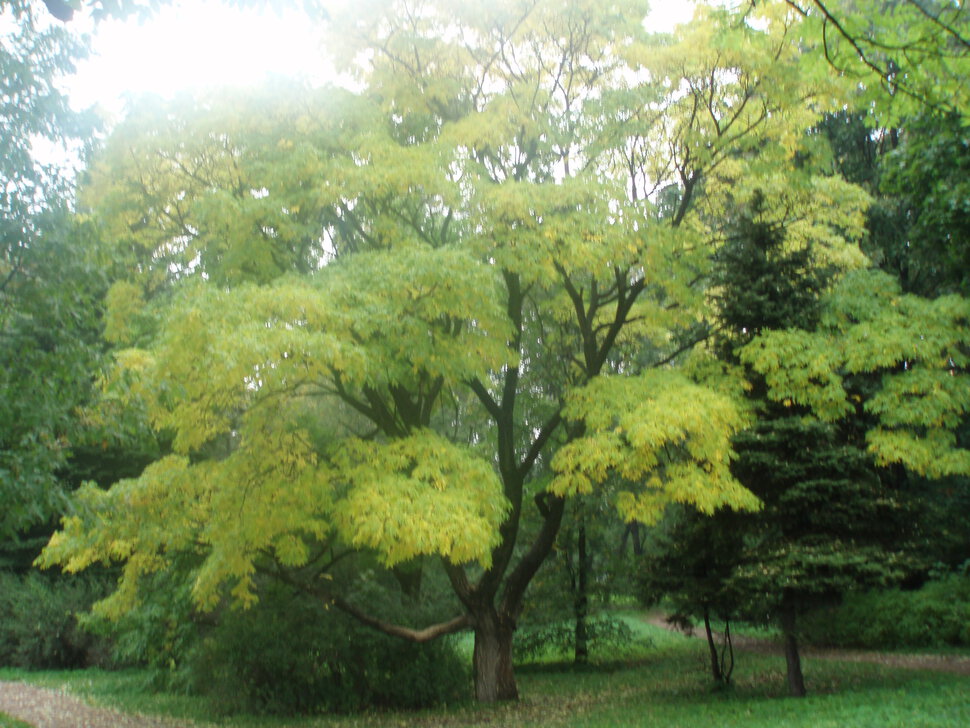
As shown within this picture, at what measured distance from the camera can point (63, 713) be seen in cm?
1177

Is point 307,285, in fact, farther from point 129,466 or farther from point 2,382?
point 129,466

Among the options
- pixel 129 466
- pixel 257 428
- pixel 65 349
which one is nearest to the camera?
pixel 65 349

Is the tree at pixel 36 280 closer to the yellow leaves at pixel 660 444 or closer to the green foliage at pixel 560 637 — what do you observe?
the yellow leaves at pixel 660 444

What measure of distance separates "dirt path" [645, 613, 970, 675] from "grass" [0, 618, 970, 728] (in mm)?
845

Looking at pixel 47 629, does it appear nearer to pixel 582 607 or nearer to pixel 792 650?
pixel 582 607

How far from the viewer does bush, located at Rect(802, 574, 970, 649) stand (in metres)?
15.4

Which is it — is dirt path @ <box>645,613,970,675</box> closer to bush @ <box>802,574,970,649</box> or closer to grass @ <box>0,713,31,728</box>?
bush @ <box>802,574,970,649</box>

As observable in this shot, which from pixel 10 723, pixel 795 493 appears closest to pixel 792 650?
pixel 795 493

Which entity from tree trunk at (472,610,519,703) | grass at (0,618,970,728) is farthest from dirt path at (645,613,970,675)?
tree trunk at (472,610,519,703)

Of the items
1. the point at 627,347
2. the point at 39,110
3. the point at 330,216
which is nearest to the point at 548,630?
the point at 627,347

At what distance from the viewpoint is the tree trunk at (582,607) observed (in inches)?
653

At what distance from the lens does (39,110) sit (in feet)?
21.9

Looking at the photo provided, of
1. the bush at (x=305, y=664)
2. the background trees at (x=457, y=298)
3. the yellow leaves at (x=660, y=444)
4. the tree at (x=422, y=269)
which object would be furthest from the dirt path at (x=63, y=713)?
the yellow leaves at (x=660, y=444)

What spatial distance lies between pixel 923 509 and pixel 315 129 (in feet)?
33.2
